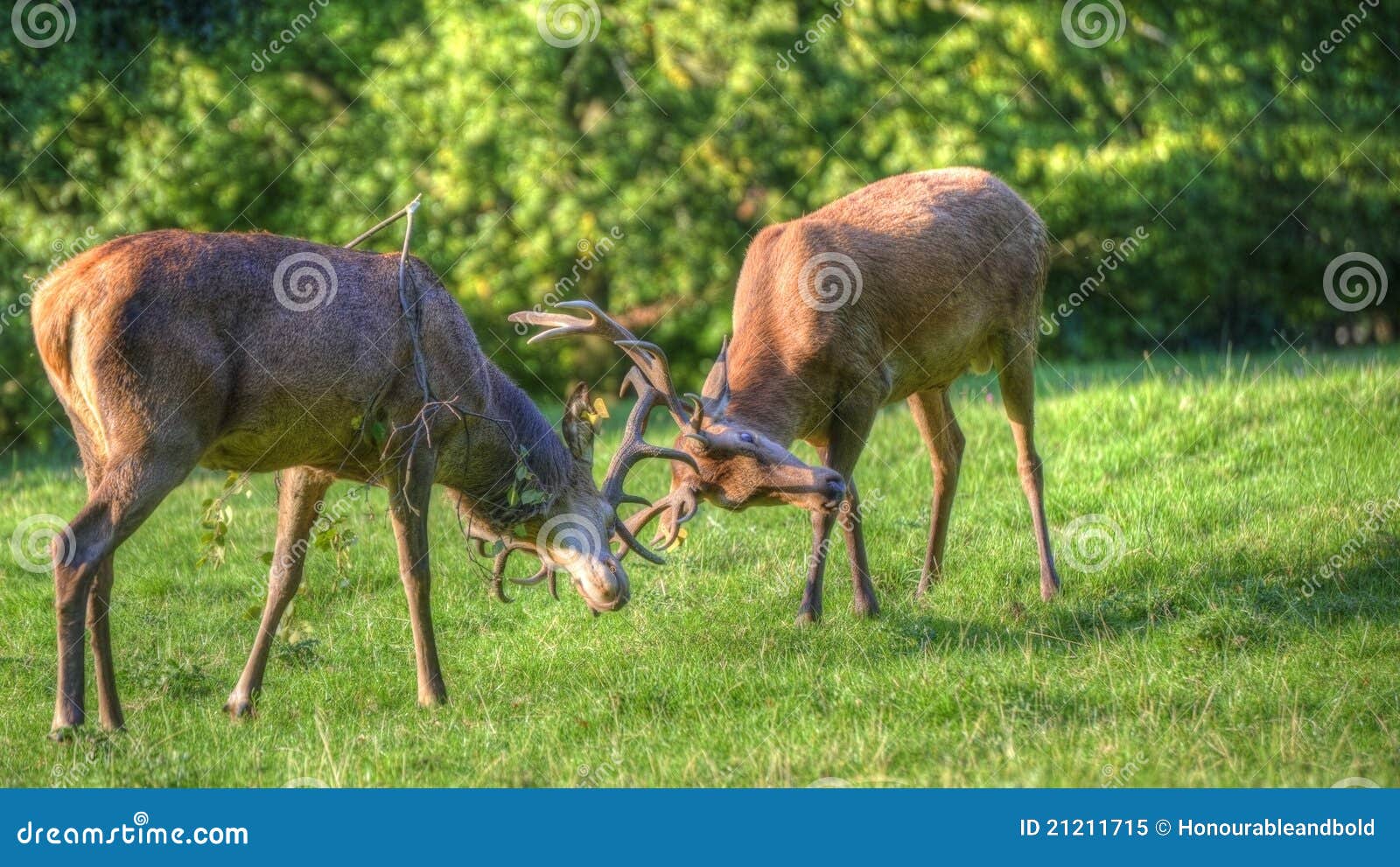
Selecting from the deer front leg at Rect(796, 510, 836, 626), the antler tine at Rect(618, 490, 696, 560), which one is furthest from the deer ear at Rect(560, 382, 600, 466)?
the deer front leg at Rect(796, 510, 836, 626)

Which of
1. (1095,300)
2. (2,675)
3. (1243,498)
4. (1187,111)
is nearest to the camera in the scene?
(2,675)

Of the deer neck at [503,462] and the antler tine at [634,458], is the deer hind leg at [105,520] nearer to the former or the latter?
the deer neck at [503,462]

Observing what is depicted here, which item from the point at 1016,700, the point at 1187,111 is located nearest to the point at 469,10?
the point at 1187,111

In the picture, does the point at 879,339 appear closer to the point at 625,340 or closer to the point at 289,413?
the point at 625,340

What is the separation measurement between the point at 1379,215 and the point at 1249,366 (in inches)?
209

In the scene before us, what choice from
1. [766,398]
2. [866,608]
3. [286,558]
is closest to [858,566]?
[866,608]

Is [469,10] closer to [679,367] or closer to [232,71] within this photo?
[232,71]

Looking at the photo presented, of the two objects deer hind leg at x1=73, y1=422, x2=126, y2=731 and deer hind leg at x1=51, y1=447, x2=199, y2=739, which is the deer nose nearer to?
deer hind leg at x1=51, y1=447, x2=199, y2=739

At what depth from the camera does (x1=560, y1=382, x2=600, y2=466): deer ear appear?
7.20 m

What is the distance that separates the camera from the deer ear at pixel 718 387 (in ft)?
24.7

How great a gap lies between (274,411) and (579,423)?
151cm

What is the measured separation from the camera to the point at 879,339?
8055 millimetres

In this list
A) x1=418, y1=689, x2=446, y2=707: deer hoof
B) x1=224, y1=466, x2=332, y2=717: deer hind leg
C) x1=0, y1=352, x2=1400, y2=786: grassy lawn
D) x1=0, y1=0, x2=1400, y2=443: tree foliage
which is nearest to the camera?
x1=0, y1=352, x2=1400, y2=786: grassy lawn
